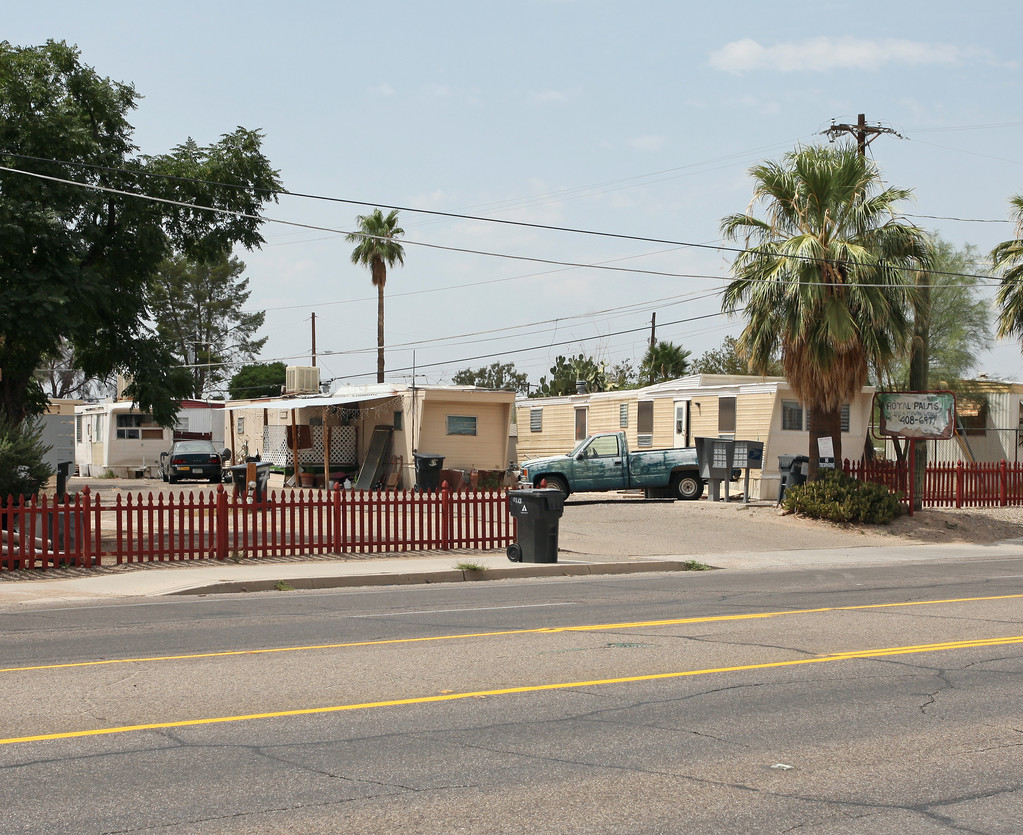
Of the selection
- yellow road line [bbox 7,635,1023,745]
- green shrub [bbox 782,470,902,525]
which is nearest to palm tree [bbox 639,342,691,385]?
green shrub [bbox 782,470,902,525]

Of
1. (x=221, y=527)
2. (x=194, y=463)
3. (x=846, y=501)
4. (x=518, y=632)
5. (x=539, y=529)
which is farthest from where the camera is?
(x=194, y=463)

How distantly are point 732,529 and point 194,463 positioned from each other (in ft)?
75.9

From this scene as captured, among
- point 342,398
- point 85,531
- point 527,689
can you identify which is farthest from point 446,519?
point 342,398

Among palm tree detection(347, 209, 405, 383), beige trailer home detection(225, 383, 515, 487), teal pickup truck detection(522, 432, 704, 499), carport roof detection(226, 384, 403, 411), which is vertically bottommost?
teal pickup truck detection(522, 432, 704, 499)

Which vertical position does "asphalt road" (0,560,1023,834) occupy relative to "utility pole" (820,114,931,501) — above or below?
below

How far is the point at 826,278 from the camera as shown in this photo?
22891 millimetres

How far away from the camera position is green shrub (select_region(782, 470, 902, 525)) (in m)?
23.5

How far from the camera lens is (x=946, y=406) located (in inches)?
973

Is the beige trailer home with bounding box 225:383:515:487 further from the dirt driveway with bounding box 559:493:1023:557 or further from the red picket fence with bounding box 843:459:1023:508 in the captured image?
the red picket fence with bounding box 843:459:1023:508

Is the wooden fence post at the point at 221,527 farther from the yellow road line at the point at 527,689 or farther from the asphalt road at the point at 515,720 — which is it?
the yellow road line at the point at 527,689

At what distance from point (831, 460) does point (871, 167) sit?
21.6ft

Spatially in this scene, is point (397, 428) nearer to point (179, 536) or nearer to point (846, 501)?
point (846, 501)

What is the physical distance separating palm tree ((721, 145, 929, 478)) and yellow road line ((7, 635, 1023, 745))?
13.1m

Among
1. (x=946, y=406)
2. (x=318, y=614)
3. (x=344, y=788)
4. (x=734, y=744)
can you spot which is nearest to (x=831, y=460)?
(x=946, y=406)
